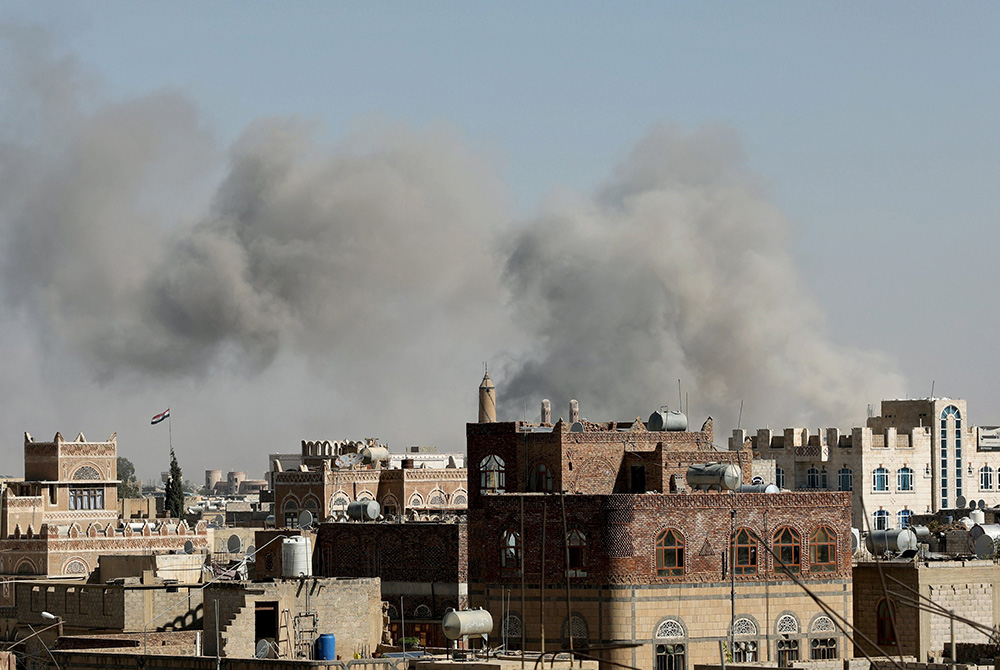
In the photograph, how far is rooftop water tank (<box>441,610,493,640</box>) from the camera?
5122cm

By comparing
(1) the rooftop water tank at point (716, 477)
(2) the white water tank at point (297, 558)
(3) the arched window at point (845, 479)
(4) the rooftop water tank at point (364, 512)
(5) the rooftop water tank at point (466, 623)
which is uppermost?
(3) the arched window at point (845, 479)

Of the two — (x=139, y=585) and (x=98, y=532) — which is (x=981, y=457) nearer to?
(x=98, y=532)

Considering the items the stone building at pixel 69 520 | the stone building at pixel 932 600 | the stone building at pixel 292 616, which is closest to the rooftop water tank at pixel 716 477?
the stone building at pixel 932 600

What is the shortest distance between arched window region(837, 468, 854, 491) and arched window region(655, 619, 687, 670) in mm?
74653

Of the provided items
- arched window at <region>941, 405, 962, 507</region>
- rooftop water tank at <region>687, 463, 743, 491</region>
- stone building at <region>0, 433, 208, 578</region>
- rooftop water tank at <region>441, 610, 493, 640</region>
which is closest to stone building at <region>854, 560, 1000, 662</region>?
rooftop water tank at <region>687, 463, 743, 491</region>

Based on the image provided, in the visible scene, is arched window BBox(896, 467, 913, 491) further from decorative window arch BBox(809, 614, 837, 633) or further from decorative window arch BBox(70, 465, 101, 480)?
decorative window arch BBox(809, 614, 837, 633)

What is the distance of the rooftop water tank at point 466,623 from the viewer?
2016 inches

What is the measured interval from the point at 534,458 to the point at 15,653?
1925 centimetres

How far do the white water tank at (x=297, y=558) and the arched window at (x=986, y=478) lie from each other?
85.9m

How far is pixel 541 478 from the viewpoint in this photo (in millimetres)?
65000

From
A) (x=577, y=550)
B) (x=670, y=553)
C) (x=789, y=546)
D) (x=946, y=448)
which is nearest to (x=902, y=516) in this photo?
(x=946, y=448)

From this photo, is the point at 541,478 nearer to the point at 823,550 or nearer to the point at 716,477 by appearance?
the point at 716,477

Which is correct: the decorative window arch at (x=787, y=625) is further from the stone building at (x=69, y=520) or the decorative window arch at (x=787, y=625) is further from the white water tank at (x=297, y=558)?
the stone building at (x=69, y=520)

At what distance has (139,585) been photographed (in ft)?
204
